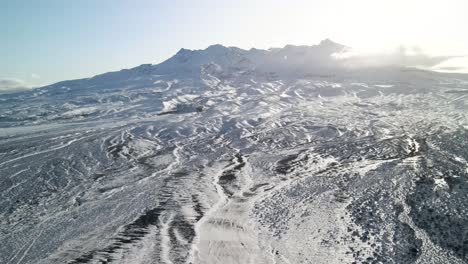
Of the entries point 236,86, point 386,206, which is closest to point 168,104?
point 236,86

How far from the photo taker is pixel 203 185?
2638cm

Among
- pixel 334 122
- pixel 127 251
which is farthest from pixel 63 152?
pixel 334 122

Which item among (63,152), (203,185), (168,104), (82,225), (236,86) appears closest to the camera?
(82,225)

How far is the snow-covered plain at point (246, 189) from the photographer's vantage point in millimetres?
16656

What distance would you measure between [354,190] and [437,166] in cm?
884

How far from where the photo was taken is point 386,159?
30312 millimetres

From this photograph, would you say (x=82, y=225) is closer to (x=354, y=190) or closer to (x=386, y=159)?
(x=354, y=190)

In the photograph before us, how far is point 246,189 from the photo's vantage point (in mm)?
24875

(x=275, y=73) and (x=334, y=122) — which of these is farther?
(x=275, y=73)

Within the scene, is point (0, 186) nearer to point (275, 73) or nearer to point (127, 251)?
point (127, 251)

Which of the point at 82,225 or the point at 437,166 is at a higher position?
the point at 82,225

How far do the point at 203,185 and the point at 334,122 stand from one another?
29.6 m

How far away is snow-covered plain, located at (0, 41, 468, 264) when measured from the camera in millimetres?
16656

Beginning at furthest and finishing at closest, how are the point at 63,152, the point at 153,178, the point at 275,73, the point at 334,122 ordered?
the point at 275,73 < the point at 334,122 < the point at 63,152 < the point at 153,178
